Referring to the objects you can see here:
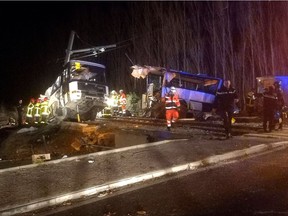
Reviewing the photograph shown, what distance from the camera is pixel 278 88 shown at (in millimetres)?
12742

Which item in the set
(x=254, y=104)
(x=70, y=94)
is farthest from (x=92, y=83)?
(x=254, y=104)

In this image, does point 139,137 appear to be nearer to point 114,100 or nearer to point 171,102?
point 171,102

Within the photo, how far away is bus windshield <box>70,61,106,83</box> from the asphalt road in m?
13.1

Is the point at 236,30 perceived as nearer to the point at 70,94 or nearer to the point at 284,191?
the point at 70,94

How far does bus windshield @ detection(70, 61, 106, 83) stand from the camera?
19.4m

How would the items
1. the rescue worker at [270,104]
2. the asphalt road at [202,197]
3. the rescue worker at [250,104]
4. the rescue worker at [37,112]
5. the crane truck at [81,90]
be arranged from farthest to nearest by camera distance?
the rescue worker at [37,112] < the rescue worker at [250,104] < the crane truck at [81,90] < the rescue worker at [270,104] < the asphalt road at [202,197]

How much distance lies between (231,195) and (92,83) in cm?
1486

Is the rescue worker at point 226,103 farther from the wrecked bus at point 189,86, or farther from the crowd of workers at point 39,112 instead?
the crowd of workers at point 39,112

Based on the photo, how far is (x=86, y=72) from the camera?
64.8ft

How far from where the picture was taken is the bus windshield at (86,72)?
762 inches

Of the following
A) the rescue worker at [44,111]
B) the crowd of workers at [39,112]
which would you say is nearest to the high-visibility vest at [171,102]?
the crowd of workers at [39,112]

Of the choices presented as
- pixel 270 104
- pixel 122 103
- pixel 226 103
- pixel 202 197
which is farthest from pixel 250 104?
pixel 202 197

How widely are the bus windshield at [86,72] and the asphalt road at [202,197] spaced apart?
13.1 m

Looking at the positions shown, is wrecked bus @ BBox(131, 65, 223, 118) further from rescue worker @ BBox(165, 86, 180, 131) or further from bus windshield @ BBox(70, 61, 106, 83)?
rescue worker @ BBox(165, 86, 180, 131)
